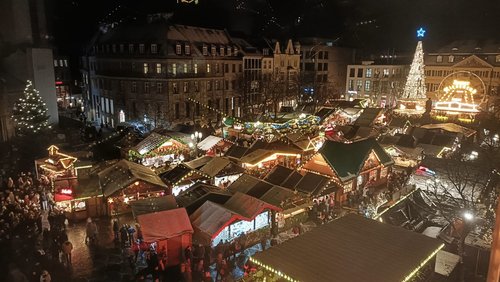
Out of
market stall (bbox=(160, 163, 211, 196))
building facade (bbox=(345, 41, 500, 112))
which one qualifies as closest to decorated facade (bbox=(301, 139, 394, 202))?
market stall (bbox=(160, 163, 211, 196))

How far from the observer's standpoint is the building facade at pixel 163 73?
3778 cm

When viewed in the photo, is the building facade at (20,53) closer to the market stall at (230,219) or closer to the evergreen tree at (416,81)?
the market stall at (230,219)

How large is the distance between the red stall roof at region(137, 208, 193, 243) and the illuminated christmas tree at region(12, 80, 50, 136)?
59.9 feet

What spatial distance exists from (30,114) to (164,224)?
19712mm

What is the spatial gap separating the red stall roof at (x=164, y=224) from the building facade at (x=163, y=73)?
25069mm

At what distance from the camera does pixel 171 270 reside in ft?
43.2

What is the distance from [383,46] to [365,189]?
49858 millimetres

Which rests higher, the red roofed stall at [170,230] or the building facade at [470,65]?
Result: the building facade at [470,65]

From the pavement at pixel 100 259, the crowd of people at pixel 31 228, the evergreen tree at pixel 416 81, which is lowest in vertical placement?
the pavement at pixel 100 259

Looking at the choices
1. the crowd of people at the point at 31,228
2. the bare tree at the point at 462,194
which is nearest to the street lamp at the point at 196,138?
the crowd of people at the point at 31,228

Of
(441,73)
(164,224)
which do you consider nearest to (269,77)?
(441,73)

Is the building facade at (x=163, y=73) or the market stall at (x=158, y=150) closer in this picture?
the market stall at (x=158, y=150)

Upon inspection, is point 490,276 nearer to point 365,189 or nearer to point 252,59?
point 365,189

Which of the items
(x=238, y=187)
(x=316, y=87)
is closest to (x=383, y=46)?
(x=316, y=87)
